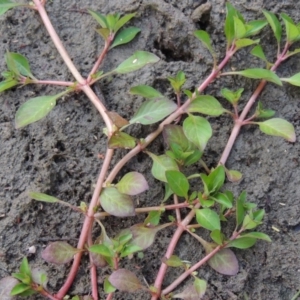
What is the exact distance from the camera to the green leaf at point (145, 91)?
56.4 inches

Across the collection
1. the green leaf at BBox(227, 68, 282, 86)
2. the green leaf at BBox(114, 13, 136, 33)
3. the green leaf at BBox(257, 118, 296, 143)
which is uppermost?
the green leaf at BBox(114, 13, 136, 33)

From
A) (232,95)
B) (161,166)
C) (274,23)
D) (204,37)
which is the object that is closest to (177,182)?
(161,166)

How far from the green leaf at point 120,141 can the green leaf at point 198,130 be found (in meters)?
0.14

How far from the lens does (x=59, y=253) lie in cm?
136

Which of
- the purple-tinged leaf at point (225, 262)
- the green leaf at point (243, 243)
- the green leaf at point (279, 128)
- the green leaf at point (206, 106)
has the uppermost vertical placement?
the green leaf at point (206, 106)

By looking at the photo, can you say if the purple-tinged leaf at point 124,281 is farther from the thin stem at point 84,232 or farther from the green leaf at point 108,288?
the thin stem at point 84,232

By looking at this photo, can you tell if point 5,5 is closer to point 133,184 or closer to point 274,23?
point 133,184

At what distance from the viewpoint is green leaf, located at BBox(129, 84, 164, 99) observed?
1432 millimetres

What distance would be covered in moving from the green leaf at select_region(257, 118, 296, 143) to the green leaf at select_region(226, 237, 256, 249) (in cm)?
28

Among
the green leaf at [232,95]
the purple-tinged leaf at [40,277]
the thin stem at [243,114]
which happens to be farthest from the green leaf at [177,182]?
the purple-tinged leaf at [40,277]

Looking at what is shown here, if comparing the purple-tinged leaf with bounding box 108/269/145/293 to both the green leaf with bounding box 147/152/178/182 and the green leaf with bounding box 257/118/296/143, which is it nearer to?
the green leaf with bounding box 147/152/178/182

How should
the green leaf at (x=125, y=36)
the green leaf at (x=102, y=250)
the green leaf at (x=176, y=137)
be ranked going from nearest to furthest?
the green leaf at (x=102, y=250) < the green leaf at (x=176, y=137) < the green leaf at (x=125, y=36)

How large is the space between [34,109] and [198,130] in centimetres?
42

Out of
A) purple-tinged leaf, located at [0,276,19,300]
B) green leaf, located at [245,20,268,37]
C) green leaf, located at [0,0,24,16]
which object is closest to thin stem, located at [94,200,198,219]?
purple-tinged leaf, located at [0,276,19,300]
